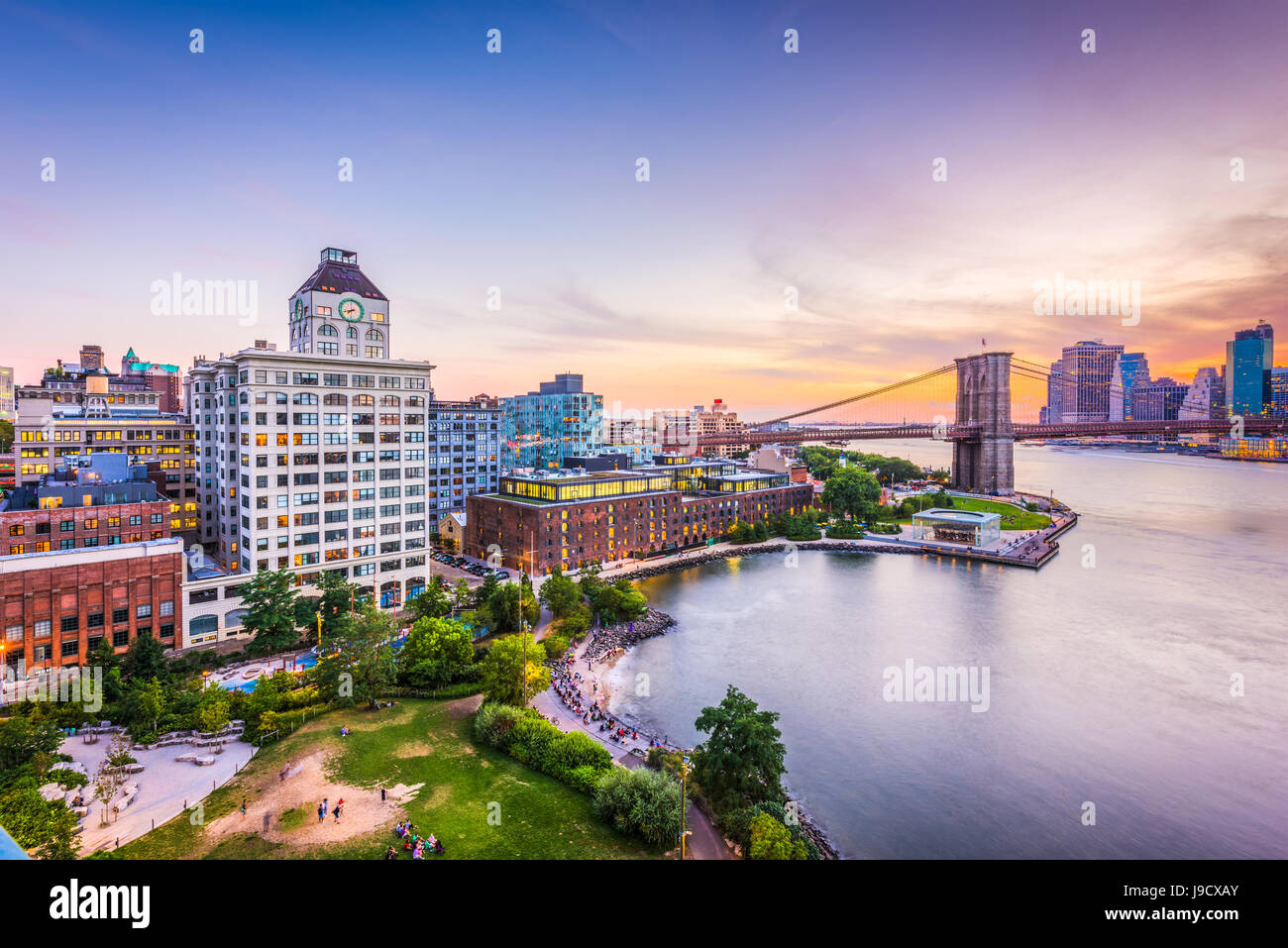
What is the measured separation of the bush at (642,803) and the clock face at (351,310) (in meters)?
33.0

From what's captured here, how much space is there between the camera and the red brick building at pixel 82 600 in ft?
80.7

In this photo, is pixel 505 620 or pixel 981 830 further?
pixel 505 620

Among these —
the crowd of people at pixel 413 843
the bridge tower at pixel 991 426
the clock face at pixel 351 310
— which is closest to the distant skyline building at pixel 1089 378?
the bridge tower at pixel 991 426

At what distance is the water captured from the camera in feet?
66.6

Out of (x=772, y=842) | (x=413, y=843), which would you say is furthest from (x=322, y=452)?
(x=772, y=842)

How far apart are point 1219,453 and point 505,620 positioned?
206904mm

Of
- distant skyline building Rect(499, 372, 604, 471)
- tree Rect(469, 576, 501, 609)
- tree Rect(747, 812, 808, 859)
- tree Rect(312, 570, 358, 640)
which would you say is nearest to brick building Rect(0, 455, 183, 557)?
tree Rect(312, 570, 358, 640)

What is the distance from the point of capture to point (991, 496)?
3287 inches

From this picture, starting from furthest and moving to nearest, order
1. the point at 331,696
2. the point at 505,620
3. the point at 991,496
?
the point at 991,496, the point at 505,620, the point at 331,696

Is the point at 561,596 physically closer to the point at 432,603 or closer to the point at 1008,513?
the point at 432,603

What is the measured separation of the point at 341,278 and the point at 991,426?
8084cm

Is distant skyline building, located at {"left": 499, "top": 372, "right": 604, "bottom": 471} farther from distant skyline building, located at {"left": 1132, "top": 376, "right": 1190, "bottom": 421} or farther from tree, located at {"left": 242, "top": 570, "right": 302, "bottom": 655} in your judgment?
distant skyline building, located at {"left": 1132, "top": 376, "right": 1190, "bottom": 421}
